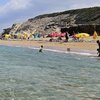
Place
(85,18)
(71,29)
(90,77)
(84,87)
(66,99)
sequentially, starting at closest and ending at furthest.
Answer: (66,99) → (84,87) → (90,77) → (71,29) → (85,18)

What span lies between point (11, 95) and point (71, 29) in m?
63.3

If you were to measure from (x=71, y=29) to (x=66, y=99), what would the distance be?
63.8 metres

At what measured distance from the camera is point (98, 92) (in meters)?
14.9

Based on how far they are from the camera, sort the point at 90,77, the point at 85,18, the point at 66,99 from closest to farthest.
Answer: the point at 66,99, the point at 90,77, the point at 85,18

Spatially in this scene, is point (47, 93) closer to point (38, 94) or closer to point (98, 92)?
point (38, 94)

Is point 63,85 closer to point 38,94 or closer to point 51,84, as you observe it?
point 51,84

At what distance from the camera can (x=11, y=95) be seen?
14148 millimetres

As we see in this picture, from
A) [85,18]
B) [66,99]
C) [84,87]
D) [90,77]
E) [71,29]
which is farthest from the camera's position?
[85,18]

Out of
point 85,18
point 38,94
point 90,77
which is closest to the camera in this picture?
point 38,94

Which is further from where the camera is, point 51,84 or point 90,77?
point 90,77

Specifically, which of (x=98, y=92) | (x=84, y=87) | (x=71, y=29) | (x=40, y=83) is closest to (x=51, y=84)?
(x=40, y=83)

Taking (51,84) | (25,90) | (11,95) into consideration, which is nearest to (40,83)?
(51,84)

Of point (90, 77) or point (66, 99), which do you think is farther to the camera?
point (90, 77)

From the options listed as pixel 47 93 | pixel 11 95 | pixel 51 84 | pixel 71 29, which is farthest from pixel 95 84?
pixel 71 29
